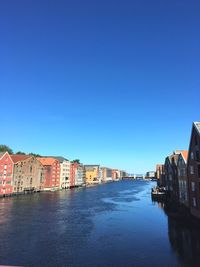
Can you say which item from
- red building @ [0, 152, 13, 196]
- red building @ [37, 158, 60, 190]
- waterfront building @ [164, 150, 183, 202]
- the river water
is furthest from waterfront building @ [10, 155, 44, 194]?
waterfront building @ [164, 150, 183, 202]

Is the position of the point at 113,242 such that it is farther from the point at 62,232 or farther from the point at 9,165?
the point at 9,165

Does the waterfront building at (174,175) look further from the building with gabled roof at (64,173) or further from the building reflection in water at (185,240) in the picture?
the building with gabled roof at (64,173)

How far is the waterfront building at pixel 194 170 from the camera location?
151 ft

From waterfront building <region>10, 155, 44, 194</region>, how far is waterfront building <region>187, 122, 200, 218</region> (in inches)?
3189

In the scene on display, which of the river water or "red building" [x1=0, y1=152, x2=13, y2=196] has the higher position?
"red building" [x1=0, y1=152, x2=13, y2=196]

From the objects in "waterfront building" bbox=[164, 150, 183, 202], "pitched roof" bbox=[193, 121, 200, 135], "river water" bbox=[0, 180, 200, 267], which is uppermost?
"pitched roof" bbox=[193, 121, 200, 135]

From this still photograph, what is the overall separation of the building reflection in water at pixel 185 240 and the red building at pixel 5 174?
7034 cm

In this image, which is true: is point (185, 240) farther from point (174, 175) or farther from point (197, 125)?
point (174, 175)

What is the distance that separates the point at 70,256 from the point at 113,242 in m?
8.43

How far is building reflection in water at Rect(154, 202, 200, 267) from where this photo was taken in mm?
29609

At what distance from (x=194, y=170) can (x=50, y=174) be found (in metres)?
113

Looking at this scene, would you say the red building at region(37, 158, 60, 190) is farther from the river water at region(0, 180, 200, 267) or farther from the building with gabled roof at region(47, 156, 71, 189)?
the river water at region(0, 180, 200, 267)

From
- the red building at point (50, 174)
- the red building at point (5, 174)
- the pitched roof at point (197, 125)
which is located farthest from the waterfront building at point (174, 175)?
the red building at point (50, 174)

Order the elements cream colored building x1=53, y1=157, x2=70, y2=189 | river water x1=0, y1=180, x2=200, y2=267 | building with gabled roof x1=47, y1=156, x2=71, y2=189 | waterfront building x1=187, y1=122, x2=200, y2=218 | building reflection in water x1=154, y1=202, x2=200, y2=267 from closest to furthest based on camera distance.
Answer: building reflection in water x1=154, y1=202, x2=200, y2=267 < river water x1=0, y1=180, x2=200, y2=267 < waterfront building x1=187, y1=122, x2=200, y2=218 < cream colored building x1=53, y1=157, x2=70, y2=189 < building with gabled roof x1=47, y1=156, x2=71, y2=189
